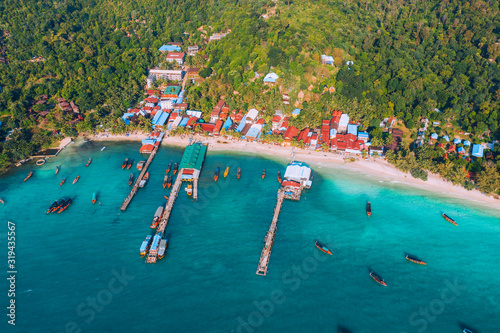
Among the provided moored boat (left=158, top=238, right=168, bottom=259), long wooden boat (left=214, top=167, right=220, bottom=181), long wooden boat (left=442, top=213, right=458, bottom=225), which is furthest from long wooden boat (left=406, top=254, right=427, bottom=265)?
moored boat (left=158, top=238, right=168, bottom=259)

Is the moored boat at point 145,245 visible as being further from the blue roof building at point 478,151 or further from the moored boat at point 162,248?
the blue roof building at point 478,151

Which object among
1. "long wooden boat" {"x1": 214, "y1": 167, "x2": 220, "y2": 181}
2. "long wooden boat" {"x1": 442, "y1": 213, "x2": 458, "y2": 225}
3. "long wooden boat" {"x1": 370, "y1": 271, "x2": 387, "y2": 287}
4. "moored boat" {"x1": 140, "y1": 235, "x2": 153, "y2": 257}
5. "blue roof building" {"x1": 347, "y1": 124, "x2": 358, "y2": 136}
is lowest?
"moored boat" {"x1": 140, "y1": 235, "x2": 153, "y2": 257}

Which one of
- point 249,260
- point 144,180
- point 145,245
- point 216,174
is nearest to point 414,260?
point 249,260

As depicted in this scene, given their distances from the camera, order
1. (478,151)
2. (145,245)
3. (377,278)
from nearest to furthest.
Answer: (377,278) → (145,245) → (478,151)

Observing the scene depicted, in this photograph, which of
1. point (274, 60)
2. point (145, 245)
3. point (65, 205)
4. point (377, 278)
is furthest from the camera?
point (274, 60)

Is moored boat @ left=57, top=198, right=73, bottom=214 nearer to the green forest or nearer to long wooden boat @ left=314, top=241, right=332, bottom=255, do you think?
the green forest

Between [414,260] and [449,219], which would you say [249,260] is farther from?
[449,219]
